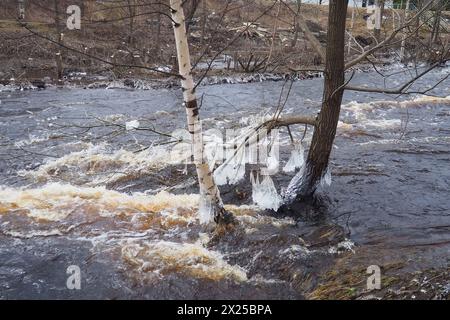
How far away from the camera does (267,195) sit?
747 centimetres

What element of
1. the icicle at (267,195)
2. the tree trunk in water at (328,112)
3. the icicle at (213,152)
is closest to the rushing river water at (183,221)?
the icicle at (267,195)

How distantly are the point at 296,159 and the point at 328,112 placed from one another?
1935 mm

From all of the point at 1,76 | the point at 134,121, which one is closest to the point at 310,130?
the point at 134,121

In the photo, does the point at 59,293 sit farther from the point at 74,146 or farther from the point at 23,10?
the point at 23,10

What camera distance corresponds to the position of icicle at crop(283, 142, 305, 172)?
8.61 m

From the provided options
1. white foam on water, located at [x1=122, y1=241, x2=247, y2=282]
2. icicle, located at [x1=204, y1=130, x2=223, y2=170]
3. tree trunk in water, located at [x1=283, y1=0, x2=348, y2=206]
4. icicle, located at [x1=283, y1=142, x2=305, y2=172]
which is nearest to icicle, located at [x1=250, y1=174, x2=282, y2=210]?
tree trunk in water, located at [x1=283, y1=0, x2=348, y2=206]

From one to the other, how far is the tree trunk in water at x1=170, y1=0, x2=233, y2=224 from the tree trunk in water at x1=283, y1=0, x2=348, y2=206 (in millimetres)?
1515

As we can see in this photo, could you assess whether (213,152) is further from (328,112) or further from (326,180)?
(328,112)

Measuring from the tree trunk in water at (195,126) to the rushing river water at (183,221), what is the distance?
15.5 inches

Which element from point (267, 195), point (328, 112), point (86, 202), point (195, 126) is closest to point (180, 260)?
point (195, 126)

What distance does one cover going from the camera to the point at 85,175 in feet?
30.8

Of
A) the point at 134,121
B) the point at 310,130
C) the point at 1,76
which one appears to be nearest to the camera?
the point at 310,130

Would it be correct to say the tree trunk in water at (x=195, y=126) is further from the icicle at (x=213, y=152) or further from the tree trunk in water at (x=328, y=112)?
the tree trunk in water at (x=328, y=112)
